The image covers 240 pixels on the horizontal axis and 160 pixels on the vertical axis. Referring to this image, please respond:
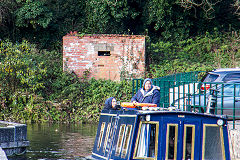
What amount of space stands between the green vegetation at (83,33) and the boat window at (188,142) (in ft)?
35.2

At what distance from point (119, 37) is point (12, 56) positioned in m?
5.13

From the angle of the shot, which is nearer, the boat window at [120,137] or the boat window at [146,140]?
the boat window at [146,140]

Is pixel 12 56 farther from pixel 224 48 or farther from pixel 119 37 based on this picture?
pixel 224 48

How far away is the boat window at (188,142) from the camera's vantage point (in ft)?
29.5

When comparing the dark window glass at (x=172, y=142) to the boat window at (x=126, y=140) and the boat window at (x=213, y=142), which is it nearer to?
the boat window at (x=213, y=142)

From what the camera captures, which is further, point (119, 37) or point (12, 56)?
point (119, 37)

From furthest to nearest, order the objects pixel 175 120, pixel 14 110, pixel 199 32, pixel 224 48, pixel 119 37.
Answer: pixel 199 32 < pixel 224 48 < pixel 119 37 < pixel 14 110 < pixel 175 120

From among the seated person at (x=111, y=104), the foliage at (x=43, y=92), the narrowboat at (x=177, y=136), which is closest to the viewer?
the narrowboat at (x=177, y=136)

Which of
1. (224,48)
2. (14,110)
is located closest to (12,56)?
(14,110)

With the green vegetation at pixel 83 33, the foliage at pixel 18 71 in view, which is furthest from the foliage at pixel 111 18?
the foliage at pixel 18 71

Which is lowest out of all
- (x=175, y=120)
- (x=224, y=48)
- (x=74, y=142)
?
(x=74, y=142)

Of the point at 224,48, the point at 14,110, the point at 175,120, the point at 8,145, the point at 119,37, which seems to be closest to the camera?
the point at 175,120

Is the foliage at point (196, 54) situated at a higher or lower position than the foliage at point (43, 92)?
higher

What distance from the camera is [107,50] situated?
69.1 ft
